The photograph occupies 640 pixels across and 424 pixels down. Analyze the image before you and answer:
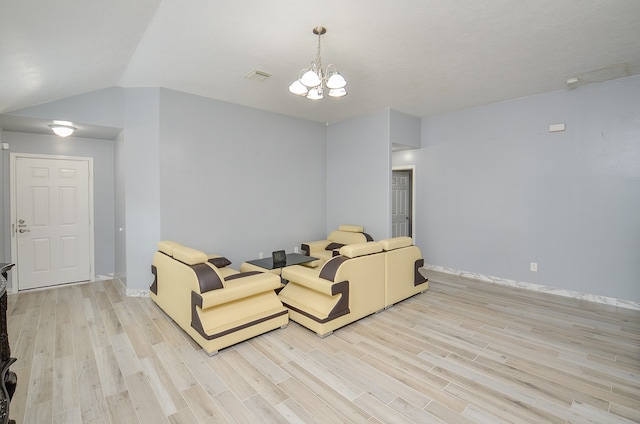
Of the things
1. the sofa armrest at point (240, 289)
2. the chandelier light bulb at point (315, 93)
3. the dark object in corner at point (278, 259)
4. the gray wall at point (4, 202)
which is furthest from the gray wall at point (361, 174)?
the gray wall at point (4, 202)

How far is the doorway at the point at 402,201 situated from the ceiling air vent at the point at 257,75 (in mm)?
3596

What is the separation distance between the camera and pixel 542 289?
457 cm

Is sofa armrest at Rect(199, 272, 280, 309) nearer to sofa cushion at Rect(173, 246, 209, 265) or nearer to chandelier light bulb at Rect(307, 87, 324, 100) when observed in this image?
sofa cushion at Rect(173, 246, 209, 265)

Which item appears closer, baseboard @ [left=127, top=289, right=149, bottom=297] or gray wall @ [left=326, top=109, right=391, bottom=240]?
baseboard @ [left=127, top=289, right=149, bottom=297]

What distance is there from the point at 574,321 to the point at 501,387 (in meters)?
2.01

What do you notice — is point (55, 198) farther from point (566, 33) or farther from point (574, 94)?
point (574, 94)

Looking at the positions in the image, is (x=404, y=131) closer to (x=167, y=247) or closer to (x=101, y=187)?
(x=167, y=247)

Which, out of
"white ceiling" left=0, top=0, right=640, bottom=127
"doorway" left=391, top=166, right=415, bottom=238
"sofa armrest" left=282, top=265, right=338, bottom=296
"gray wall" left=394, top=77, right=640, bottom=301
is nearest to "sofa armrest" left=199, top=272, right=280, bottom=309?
"sofa armrest" left=282, top=265, right=338, bottom=296

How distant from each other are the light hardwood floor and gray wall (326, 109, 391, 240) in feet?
7.02

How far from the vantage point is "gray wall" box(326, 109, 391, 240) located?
5.37 meters

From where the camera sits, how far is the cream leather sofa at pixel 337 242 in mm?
5450

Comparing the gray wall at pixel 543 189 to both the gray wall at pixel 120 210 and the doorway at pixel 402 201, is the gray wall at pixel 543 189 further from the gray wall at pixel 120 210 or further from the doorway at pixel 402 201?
the gray wall at pixel 120 210

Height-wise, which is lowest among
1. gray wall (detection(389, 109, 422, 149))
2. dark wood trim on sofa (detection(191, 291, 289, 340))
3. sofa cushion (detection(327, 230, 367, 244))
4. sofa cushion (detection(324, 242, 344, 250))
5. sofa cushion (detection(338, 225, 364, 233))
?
dark wood trim on sofa (detection(191, 291, 289, 340))

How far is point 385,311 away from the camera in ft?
12.5
